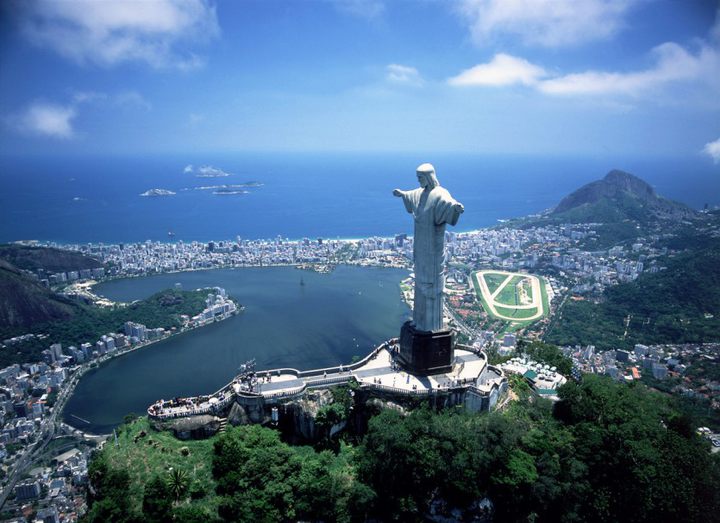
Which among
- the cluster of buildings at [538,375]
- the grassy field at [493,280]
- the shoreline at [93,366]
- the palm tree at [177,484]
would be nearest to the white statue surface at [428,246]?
the cluster of buildings at [538,375]

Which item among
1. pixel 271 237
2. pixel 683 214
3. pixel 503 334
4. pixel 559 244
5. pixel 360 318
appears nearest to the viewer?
pixel 503 334

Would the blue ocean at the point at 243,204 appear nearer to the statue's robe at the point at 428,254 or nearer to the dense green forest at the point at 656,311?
the dense green forest at the point at 656,311

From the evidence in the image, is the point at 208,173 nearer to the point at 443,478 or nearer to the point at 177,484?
the point at 177,484

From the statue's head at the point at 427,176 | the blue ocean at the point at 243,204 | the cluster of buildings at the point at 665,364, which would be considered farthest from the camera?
the blue ocean at the point at 243,204

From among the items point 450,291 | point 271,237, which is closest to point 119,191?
point 271,237

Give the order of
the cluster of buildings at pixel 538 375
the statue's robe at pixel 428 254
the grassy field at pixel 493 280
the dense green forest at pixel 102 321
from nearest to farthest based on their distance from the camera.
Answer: the statue's robe at pixel 428 254 → the cluster of buildings at pixel 538 375 → the dense green forest at pixel 102 321 → the grassy field at pixel 493 280

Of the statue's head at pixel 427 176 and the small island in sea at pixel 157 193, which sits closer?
the statue's head at pixel 427 176

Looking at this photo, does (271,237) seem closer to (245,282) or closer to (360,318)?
(245,282)
